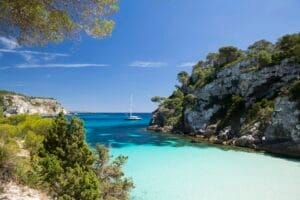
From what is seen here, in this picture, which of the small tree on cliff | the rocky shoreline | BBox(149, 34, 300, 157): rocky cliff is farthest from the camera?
BBox(149, 34, 300, 157): rocky cliff

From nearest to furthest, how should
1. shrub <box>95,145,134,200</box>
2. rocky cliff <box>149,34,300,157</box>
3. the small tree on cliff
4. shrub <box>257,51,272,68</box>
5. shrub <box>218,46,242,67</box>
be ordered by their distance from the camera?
the small tree on cliff < shrub <box>95,145,134,200</box> < rocky cliff <box>149,34,300,157</box> < shrub <box>257,51,272,68</box> < shrub <box>218,46,242,67</box>

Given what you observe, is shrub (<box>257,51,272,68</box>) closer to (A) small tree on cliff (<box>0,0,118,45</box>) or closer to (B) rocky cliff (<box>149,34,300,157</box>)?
(B) rocky cliff (<box>149,34,300,157</box>)

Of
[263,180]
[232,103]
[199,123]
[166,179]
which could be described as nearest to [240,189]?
[263,180]

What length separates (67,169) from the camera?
14.0m

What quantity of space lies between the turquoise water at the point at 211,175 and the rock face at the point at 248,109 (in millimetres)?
4289

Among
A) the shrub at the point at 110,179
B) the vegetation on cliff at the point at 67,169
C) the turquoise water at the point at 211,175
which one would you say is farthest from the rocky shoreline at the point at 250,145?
the vegetation on cliff at the point at 67,169

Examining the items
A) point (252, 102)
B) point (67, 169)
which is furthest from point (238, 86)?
point (67, 169)

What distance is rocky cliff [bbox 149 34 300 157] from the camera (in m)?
37.6

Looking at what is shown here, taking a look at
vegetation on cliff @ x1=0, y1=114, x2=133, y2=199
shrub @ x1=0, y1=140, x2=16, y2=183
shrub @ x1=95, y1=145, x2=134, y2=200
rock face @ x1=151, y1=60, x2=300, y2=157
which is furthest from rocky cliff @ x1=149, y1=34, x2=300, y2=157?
shrub @ x1=0, y1=140, x2=16, y2=183

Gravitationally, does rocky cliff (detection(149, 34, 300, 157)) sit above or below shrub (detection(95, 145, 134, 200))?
above

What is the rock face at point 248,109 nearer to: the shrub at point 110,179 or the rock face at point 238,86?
the rock face at point 238,86

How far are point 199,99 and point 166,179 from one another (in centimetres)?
3686

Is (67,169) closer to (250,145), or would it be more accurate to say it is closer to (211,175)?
(211,175)

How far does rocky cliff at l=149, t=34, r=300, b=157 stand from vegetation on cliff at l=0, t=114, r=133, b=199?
25.0 meters
